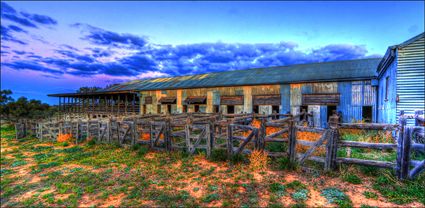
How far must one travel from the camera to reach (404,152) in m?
5.67

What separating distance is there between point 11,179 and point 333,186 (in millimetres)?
11652

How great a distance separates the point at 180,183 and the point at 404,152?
256 inches

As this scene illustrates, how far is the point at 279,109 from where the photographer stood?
65.2 ft

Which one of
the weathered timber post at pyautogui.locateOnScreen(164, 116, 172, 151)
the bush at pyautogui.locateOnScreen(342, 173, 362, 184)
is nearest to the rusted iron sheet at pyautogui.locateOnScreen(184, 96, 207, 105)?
the weathered timber post at pyautogui.locateOnScreen(164, 116, 172, 151)

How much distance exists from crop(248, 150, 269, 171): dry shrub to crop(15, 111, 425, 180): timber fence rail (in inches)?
13.5

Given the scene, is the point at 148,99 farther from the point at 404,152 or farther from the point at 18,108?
the point at 404,152

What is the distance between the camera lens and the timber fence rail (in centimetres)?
576

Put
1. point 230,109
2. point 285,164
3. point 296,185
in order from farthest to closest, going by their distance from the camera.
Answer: point 230,109 < point 285,164 < point 296,185

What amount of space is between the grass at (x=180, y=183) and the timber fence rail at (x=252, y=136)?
1.45ft

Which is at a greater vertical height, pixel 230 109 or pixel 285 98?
pixel 285 98

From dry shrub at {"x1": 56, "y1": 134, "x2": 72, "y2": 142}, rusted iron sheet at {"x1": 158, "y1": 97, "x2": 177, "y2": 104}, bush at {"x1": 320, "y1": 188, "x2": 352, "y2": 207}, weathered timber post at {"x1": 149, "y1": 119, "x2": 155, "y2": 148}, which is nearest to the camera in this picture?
bush at {"x1": 320, "y1": 188, "x2": 352, "y2": 207}

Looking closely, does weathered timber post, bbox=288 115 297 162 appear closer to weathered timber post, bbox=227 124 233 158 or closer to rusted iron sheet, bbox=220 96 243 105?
weathered timber post, bbox=227 124 233 158

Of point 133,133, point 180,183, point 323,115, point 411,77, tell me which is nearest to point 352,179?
point 180,183

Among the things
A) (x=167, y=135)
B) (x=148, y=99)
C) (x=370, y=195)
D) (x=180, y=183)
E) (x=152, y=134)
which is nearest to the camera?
(x=370, y=195)
